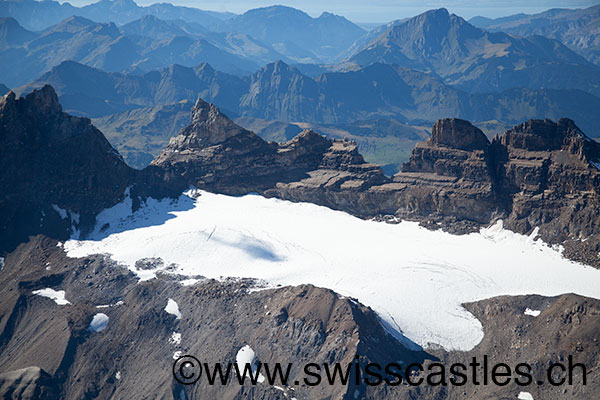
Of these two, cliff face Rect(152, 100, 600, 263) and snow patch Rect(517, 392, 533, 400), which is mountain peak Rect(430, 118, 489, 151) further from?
snow patch Rect(517, 392, 533, 400)

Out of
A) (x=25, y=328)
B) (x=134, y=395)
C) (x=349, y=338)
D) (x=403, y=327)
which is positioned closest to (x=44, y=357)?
(x=25, y=328)

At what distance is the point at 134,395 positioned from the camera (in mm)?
72250

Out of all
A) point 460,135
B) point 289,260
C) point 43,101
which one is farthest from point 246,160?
point 460,135

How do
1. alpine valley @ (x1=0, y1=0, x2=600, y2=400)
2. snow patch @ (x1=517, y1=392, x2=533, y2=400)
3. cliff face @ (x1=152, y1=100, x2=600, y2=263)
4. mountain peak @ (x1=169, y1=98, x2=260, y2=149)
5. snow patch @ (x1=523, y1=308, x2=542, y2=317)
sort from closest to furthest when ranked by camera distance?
snow patch @ (x1=517, y1=392, x2=533, y2=400), alpine valley @ (x1=0, y1=0, x2=600, y2=400), snow patch @ (x1=523, y1=308, x2=542, y2=317), cliff face @ (x1=152, y1=100, x2=600, y2=263), mountain peak @ (x1=169, y1=98, x2=260, y2=149)

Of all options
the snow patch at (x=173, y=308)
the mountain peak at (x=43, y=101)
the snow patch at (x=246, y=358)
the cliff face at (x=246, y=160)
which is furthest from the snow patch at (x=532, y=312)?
the mountain peak at (x=43, y=101)

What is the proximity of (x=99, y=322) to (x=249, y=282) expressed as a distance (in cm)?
2084

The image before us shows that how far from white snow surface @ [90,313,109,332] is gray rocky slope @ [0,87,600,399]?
785 millimetres

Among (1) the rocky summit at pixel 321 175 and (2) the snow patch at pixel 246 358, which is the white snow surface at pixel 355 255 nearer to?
(1) the rocky summit at pixel 321 175

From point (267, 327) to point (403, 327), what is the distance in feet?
56.0

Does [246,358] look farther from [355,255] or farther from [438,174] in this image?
[438,174]

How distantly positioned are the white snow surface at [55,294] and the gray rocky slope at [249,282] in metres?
1.03

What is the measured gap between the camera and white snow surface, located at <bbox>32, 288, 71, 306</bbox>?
8700 centimetres

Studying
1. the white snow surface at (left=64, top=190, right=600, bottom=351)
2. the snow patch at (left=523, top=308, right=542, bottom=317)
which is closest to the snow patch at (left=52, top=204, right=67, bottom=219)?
the white snow surface at (left=64, top=190, right=600, bottom=351)

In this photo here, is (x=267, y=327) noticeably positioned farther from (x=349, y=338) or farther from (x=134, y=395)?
(x=134, y=395)
